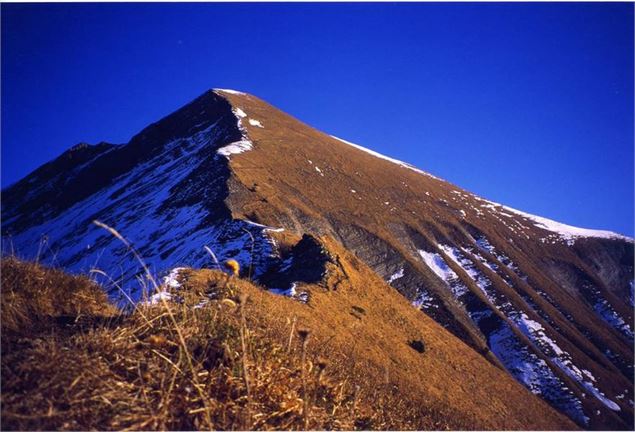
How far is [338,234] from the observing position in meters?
42.3

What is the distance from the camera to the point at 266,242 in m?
21.5

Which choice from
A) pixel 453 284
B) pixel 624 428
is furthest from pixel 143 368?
pixel 453 284

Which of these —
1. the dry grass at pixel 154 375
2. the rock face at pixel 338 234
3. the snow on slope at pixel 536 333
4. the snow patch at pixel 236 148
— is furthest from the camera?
the snow patch at pixel 236 148

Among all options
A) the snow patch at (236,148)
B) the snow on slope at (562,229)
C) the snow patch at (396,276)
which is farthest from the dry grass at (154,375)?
the snow on slope at (562,229)

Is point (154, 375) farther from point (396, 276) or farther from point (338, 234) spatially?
point (396, 276)

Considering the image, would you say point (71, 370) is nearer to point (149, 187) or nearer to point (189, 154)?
point (149, 187)

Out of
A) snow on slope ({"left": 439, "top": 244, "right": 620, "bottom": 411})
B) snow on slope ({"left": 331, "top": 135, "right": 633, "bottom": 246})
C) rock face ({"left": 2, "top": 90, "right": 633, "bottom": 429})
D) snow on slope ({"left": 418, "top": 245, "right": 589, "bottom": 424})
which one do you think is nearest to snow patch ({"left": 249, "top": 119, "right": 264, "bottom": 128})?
rock face ({"left": 2, "top": 90, "right": 633, "bottom": 429})

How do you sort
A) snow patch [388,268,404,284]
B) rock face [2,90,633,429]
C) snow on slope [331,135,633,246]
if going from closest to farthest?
rock face [2,90,633,429], snow patch [388,268,404,284], snow on slope [331,135,633,246]

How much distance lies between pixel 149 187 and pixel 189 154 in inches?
259

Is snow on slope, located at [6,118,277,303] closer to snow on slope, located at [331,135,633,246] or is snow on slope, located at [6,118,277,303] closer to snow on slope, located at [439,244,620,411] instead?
snow on slope, located at [439,244,620,411]

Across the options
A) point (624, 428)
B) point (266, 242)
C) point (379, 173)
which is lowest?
point (624, 428)

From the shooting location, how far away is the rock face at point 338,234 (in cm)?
3119

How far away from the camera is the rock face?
102 ft

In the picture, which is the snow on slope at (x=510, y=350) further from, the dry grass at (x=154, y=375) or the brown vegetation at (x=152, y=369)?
the dry grass at (x=154, y=375)
